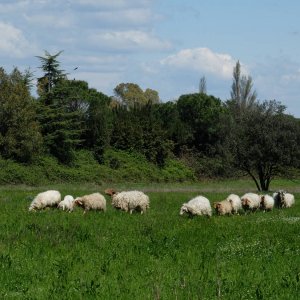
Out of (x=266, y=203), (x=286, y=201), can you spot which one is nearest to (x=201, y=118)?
(x=286, y=201)

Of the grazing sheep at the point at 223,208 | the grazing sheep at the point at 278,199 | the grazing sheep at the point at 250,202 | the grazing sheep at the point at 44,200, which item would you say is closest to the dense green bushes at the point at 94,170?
the grazing sheep at the point at 44,200

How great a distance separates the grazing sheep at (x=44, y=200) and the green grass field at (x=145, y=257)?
2409 mm

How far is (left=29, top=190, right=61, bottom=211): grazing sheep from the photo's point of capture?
24594 mm

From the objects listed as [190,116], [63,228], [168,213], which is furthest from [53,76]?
[63,228]

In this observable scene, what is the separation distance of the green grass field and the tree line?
26.3 m

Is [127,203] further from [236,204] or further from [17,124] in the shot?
[17,124]

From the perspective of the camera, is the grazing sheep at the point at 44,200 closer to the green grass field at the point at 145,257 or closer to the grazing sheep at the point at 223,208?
the green grass field at the point at 145,257

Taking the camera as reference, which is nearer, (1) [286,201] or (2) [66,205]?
(2) [66,205]

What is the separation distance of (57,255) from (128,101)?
10549cm

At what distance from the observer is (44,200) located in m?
25.1

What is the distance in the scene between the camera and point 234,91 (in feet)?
346

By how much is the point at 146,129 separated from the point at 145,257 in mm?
59880

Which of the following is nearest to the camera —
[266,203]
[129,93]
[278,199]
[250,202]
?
[250,202]

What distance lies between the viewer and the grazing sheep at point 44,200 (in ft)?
80.7
